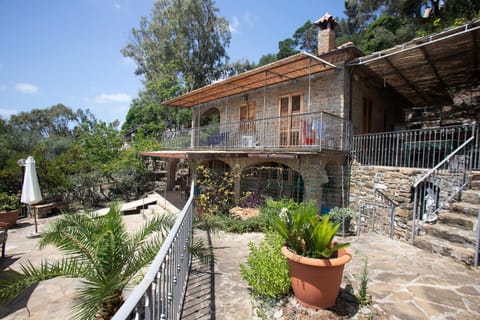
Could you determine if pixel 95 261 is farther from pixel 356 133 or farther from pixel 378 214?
pixel 356 133

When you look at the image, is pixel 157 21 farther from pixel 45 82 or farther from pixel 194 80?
pixel 45 82

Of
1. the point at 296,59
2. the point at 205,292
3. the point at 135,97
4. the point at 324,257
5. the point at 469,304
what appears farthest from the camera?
the point at 135,97

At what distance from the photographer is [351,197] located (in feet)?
29.0

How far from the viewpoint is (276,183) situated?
11.1 meters

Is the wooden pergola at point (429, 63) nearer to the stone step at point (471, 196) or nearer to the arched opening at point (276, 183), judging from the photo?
the stone step at point (471, 196)

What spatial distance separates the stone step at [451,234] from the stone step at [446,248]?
82 millimetres

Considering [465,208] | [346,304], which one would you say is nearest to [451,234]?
[465,208]

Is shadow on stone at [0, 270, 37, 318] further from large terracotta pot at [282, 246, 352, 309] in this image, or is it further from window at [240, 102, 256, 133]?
window at [240, 102, 256, 133]

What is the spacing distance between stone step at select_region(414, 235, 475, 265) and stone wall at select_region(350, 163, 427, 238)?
122 centimetres

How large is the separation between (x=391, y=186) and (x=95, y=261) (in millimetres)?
8127

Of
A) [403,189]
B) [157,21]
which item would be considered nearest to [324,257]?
[403,189]

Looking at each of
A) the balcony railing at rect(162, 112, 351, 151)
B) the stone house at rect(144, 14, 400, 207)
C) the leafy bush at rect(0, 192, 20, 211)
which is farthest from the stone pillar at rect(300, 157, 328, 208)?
the leafy bush at rect(0, 192, 20, 211)

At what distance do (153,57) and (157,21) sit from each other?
3.73m

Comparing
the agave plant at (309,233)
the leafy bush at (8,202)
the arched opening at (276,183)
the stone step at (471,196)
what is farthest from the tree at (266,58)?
the agave plant at (309,233)
